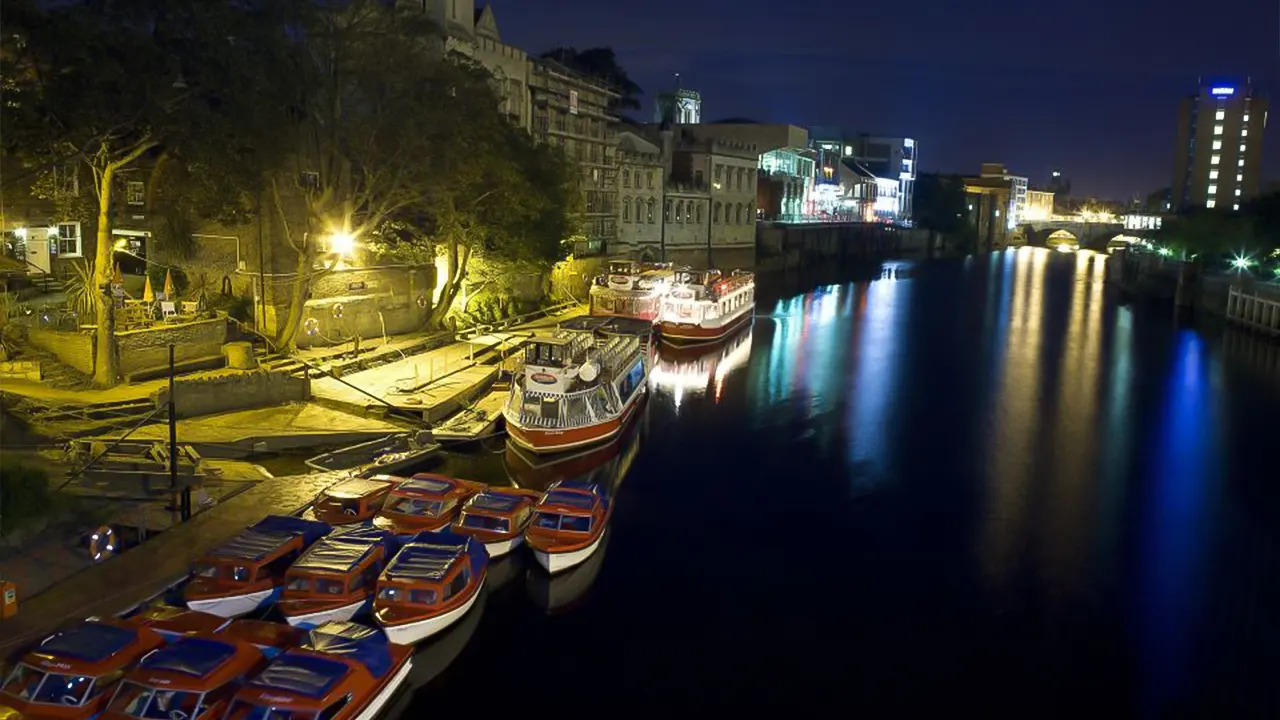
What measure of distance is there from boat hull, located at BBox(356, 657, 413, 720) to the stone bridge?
531ft

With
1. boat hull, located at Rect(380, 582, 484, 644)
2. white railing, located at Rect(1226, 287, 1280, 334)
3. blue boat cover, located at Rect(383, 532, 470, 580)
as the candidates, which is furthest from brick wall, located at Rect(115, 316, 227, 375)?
white railing, located at Rect(1226, 287, 1280, 334)

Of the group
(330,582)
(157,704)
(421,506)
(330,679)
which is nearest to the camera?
(157,704)

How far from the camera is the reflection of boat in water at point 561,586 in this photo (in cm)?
1916

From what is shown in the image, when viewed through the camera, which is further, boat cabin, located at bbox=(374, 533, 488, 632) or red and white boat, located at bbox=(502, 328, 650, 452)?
red and white boat, located at bbox=(502, 328, 650, 452)

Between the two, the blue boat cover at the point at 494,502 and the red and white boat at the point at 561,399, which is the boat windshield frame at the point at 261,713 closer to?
the blue boat cover at the point at 494,502

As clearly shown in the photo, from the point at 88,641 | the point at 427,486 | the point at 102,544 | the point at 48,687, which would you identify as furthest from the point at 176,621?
the point at 427,486

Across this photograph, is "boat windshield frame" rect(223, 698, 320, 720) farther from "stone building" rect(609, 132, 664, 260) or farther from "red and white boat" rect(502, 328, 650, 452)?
"stone building" rect(609, 132, 664, 260)

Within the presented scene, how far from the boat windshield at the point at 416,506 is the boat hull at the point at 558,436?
270 inches

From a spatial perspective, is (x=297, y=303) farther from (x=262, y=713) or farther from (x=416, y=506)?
(x=262, y=713)

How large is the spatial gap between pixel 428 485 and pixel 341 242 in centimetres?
1437

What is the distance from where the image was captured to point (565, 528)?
794 inches

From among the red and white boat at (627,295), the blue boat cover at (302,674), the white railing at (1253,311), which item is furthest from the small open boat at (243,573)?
the white railing at (1253,311)

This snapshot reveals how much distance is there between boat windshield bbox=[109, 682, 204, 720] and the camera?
41.7 ft

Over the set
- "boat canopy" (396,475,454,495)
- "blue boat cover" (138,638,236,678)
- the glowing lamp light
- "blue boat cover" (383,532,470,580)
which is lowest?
"blue boat cover" (138,638,236,678)
